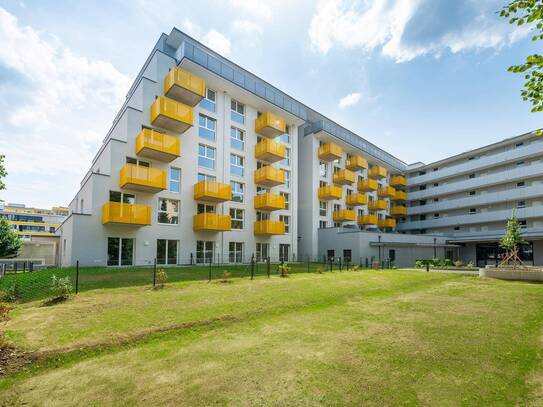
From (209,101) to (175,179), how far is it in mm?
8485

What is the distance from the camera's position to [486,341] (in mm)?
7586

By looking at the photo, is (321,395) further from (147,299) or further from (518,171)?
(518,171)

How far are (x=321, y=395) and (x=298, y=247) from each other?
34029 millimetres

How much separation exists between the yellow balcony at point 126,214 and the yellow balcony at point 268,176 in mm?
12325

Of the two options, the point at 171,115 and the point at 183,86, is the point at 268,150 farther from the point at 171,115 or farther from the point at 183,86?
the point at 171,115

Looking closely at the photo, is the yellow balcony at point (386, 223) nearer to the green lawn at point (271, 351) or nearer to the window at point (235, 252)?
the window at point (235, 252)

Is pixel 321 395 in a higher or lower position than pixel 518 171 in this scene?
lower

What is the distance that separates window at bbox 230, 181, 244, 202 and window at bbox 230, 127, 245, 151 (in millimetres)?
3679

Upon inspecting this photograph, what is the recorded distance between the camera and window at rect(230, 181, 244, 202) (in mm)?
30703

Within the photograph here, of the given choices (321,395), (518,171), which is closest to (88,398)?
(321,395)

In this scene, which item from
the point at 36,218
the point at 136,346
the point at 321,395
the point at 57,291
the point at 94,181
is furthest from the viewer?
the point at 36,218

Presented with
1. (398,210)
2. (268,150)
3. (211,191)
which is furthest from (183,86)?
(398,210)

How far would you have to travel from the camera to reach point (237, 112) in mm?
31938

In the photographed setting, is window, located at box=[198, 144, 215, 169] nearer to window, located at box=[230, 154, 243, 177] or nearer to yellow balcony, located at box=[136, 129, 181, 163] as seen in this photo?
window, located at box=[230, 154, 243, 177]
